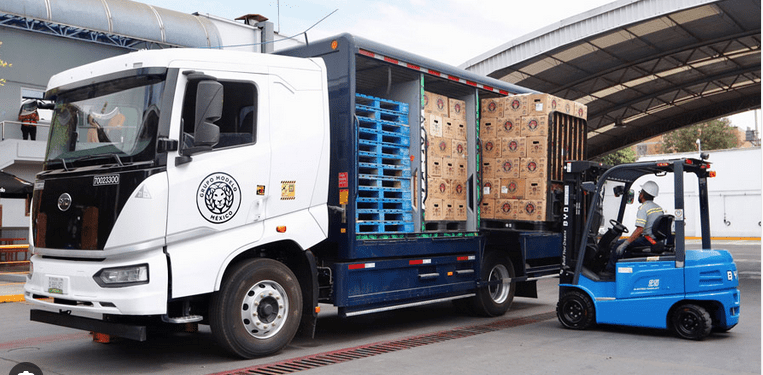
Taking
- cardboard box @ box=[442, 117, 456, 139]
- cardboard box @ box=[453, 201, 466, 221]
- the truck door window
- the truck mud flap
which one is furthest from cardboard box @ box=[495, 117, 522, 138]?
the truck mud flap

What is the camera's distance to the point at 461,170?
9.77 m

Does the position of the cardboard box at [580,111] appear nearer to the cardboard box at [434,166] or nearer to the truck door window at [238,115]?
the cardboard box at [434,166]

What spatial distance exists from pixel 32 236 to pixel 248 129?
2396 millimetres

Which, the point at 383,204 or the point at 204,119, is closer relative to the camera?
the point at 204,119

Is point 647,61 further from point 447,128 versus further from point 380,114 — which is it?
point 380,114

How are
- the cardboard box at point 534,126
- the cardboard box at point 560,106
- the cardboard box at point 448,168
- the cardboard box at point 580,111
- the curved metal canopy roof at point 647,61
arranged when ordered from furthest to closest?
the curved metal canopy roof at point 647,61 → the cardboard box at point 580,111 → the cardboard box at point 560,106 → the cardboard box at point 534,126 → the cardboard box at point 448,168

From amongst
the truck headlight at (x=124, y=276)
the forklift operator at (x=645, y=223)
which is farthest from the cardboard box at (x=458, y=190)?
the truck headlight at (x=124, y=276)

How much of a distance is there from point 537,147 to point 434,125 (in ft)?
5.58

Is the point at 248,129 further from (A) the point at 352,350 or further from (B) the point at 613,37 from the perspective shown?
(B) the point at 613,37

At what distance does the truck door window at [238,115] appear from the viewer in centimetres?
691

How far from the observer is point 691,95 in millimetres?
25953

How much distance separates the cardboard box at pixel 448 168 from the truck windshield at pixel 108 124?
163 inches

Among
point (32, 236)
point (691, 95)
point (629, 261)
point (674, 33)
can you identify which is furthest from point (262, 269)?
point (691, 95)

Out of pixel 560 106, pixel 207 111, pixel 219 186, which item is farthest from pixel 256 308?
pixel 560 106
